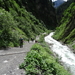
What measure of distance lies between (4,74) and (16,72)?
1.10 m

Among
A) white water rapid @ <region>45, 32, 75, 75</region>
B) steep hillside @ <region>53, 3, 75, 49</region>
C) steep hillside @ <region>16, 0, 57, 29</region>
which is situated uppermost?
steep hillside @ <region>16, 0, 57, 29</region>

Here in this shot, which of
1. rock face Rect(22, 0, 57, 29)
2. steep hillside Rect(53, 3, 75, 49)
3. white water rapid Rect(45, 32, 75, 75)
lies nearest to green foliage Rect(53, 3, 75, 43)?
steep hillside Rect(53, 3, 75, 49)

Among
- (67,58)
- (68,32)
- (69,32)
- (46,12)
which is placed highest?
(46,12)

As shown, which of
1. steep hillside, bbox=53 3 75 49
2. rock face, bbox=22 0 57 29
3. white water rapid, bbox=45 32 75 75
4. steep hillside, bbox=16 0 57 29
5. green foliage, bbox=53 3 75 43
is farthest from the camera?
rock face, bbox=22 0 57 29

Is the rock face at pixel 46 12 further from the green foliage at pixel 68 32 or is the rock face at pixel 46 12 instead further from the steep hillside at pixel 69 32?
the steep hillside at pixel 69 32

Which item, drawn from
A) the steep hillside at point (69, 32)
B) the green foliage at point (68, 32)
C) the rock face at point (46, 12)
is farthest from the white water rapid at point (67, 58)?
the rock face at point (46, 12)

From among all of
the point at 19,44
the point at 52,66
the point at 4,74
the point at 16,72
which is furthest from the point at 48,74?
the point at 19,44

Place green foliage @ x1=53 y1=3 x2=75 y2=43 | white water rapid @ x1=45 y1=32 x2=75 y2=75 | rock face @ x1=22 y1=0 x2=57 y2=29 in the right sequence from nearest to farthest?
white water rapid @ x1=45 y1=32 x2=75 y2=75 < green foliage @ x1=53 y1=3 x2=75 y2=43 < rock face @ x1=22 y1=0 x2=57 y2=29

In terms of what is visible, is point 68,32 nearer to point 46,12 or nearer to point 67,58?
point 67,58

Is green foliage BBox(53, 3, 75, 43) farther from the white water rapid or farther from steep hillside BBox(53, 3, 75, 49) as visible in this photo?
the white water rapid

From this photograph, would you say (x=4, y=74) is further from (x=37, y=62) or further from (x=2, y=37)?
(x=2, y=37)

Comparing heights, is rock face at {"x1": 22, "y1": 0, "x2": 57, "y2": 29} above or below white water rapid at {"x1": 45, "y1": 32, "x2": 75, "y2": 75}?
above

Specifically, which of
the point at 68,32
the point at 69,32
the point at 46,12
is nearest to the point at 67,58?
the point at 69,32

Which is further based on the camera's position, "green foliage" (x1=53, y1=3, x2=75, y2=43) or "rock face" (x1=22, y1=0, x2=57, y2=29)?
"rock face" (x1=22, y1=0, x2=57, y2=29)
